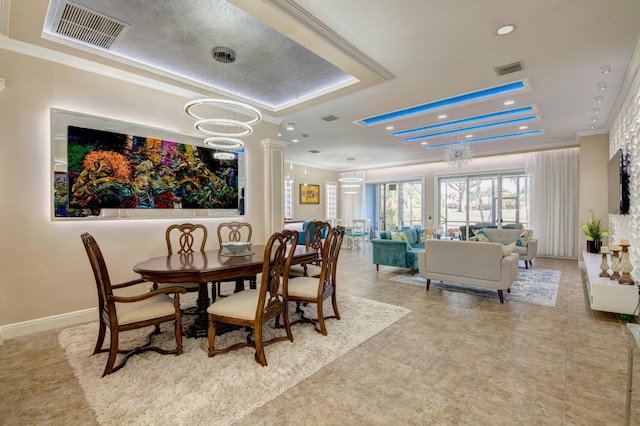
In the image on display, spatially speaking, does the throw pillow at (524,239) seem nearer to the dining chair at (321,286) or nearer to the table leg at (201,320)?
the dining chair at (321,286)

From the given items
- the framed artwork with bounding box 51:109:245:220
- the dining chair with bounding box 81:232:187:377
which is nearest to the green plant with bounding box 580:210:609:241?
the framed artwork with bounding box 51:109:245:220

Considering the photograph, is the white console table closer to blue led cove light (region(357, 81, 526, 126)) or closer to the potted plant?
the potted plant

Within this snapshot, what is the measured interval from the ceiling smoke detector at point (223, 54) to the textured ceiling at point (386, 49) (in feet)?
0.28

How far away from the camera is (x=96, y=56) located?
309 centimetres

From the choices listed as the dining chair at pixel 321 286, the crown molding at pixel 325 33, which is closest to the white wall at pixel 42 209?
the dining chair at pixel 321 286

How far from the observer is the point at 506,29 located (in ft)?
8.62

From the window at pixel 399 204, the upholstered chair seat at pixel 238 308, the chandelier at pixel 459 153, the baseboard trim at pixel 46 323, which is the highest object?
the chandelier at pixel 459 153

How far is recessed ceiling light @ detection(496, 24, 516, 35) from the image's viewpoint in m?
2.59

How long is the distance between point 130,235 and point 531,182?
28.9ft

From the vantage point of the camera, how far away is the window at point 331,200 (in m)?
11.0

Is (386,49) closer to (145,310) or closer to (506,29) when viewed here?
(506,29)

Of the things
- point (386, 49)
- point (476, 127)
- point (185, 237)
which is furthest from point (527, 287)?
point (185, 237)

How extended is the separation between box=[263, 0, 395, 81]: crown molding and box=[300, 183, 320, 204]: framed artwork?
6.69 m

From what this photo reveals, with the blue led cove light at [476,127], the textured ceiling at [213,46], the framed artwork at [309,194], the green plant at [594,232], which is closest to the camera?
the textured ceiling at [213,46]
